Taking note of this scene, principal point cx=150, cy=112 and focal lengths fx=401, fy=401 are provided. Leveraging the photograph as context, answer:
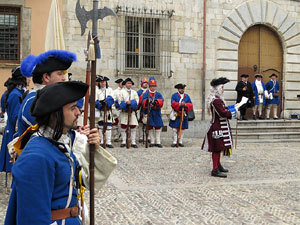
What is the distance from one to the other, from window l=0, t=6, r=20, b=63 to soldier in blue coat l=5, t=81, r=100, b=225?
11343 mm

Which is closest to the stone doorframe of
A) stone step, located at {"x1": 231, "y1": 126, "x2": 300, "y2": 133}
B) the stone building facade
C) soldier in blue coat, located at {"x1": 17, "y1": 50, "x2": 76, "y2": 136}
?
the stone building facade

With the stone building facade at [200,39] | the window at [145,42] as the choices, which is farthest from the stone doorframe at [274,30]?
the window at [145,42]

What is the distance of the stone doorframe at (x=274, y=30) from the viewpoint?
49.4 feet

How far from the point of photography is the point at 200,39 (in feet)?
48.5

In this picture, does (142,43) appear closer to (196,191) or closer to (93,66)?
(196,191)

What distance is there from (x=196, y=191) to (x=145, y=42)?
28.5 ft

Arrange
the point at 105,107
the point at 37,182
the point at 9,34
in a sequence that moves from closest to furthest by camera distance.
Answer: the point at 37,182 < the point at 105,107 < the point at 9,34

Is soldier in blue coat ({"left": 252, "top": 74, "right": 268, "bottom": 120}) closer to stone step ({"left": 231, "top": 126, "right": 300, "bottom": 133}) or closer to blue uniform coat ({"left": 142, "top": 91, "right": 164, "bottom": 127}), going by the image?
stone step ({"left": 231, "top": 126, "right": 300, "bottom": 133})

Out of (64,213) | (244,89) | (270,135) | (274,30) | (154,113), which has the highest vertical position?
(274,30)

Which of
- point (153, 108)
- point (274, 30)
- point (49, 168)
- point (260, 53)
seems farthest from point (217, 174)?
point (274, 30)

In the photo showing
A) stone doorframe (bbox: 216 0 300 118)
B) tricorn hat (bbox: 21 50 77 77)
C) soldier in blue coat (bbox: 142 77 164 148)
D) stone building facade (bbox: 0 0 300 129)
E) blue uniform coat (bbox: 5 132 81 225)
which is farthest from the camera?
stone doorframe (bbox: 216 0 300 118)

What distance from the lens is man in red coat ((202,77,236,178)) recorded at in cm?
764

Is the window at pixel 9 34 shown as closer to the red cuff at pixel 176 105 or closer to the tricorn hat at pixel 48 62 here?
the red cuff at pixel 176 105

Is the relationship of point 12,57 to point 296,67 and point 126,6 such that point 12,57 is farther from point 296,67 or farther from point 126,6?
point 296,67
